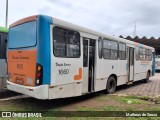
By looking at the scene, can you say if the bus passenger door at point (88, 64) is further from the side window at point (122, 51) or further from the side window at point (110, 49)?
the side window at point (122, 51)

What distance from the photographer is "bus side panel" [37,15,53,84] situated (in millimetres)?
7156

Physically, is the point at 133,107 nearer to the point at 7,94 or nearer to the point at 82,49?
the point at 82,49

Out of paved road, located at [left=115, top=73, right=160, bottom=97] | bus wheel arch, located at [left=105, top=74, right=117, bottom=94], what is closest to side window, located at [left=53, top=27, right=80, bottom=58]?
bus wheel arch, located at [left=105, top=74, right=117, bottom=94]

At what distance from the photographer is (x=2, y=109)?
775 cm

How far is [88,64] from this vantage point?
929 cm

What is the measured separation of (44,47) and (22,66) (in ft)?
4.12

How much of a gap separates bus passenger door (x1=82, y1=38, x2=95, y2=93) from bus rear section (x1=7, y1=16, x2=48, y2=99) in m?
2.20

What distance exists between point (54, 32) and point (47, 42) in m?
0.50

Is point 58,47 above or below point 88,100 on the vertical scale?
above

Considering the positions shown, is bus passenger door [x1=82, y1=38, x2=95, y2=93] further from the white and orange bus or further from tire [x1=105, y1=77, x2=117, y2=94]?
tire [x1=105, y1=77, x2=117, y2=94]

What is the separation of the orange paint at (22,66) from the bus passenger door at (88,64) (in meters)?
2.26

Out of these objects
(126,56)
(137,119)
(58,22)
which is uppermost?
(58,22)

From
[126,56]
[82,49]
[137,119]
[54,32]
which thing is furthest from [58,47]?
[126,56]

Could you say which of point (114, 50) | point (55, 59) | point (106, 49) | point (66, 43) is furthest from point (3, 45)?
point (114, 50)
